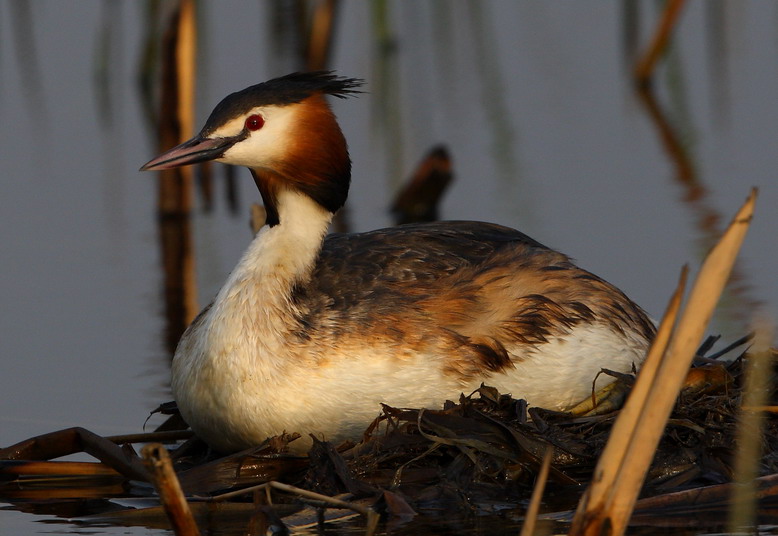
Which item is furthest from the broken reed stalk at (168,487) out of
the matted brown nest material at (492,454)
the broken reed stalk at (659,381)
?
the matted brown nest material at (492,454)

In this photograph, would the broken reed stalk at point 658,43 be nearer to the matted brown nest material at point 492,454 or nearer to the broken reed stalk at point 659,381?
the matted brown nest material at point 492,454

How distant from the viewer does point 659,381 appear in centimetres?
446

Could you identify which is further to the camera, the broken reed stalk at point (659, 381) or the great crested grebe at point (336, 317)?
the great crested grebe at point (336, 317)

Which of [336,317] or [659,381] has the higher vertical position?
[659,381]

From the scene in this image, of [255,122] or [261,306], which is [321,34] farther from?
[261,306]

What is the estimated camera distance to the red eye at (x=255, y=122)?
6.93 metres

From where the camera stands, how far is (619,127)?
14.4m

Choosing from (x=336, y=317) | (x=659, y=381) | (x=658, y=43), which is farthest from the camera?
(x=658, y=43)

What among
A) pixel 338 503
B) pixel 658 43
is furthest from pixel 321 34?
pixel 338 503

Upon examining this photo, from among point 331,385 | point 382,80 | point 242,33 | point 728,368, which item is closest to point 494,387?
point 331,385

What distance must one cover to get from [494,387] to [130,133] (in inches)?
343

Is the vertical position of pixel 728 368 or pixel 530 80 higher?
pixel 530 80

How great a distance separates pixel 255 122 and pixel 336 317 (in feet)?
3.23

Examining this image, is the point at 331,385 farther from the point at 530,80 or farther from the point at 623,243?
the point at 530,80
